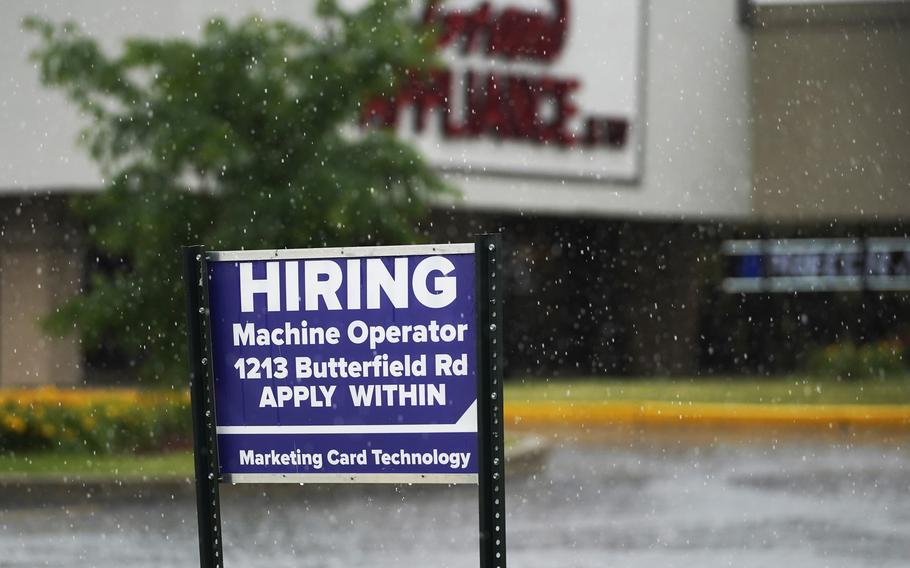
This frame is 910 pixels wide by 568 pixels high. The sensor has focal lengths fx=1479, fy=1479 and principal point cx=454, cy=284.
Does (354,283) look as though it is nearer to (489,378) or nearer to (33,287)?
(489,378)

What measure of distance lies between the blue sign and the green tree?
9967 millimetres

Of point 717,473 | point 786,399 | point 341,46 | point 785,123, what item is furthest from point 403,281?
point 785,123

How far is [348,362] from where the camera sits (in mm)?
4660

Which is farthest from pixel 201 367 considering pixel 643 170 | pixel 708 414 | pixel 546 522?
pixel 643 170

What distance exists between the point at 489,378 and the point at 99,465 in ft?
28.4

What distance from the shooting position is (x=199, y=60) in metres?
15.6

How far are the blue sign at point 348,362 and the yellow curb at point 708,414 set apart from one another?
1332 cm

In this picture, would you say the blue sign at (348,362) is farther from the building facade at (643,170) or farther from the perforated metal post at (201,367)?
the building facade at (643,170)

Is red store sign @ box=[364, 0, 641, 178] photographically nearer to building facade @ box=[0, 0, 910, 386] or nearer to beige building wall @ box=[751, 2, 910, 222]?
building facade @ box=[0, 0, 910, 386]

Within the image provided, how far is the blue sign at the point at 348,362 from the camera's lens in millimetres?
4586

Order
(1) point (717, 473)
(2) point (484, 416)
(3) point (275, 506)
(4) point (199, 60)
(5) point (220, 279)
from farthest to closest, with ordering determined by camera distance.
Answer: (4) point (199, 60) → (1) point (717, 473) → (3) point (275, 506) → (5) point (220, 279) → (2) point (484, 416)

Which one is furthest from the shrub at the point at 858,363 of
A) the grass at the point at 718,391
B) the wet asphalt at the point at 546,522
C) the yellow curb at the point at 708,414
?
the wet asphalt at the point at 546,522

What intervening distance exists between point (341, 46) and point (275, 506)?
658 cm

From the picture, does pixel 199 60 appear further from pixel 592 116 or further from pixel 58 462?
pixel 592 116
